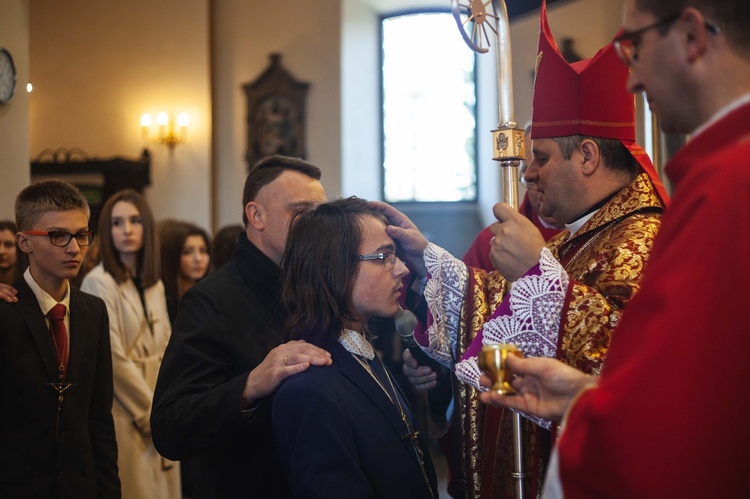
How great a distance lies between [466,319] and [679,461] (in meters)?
1.29

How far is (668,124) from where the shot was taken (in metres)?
1.25

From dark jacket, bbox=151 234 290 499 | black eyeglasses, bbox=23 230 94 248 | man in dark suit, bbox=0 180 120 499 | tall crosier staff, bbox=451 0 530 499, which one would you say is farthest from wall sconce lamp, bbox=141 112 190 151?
tall crosier staff, bbox=451 0 530 499

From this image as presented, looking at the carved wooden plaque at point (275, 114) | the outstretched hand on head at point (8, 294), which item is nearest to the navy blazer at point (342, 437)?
the outstretched hand on head at point (8, 294)

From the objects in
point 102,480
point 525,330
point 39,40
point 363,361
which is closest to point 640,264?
point 525,330

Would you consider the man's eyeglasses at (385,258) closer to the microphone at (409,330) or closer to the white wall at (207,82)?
the microphone at (409,330)

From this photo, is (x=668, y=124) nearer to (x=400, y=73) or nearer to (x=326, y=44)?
(x=326, y=44)

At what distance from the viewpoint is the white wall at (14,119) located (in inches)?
223

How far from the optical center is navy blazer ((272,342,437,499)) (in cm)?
179

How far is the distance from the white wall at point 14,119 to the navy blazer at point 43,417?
2.96m

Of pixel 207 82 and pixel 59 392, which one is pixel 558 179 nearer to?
pixel 59 392

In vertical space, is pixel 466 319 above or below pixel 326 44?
below

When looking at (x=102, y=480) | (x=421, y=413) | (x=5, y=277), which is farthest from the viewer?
(x=421, y=413)

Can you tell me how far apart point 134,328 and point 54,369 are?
1.41m

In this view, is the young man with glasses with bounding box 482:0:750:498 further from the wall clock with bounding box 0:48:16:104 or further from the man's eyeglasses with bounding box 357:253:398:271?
the wall clock with bounding box 0:48:16:104
